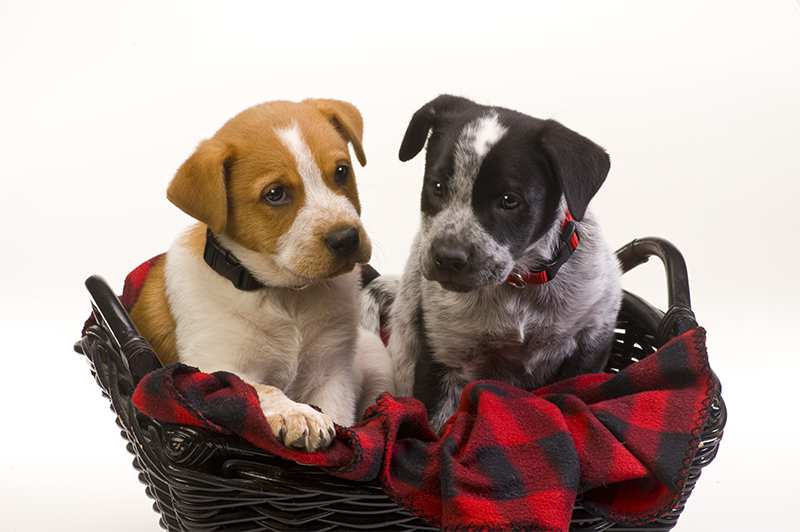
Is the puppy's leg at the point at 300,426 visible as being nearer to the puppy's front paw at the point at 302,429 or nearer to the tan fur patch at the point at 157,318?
the puppy's front paw at the point at 302,429

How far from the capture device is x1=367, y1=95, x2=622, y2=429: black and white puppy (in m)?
3.12

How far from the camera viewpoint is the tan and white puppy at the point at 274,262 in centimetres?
311

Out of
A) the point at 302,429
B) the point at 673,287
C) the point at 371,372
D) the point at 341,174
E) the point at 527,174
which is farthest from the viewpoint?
the point at 371,372

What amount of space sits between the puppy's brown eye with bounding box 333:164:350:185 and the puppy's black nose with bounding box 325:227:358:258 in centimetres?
22

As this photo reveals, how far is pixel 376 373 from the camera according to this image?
3934mm

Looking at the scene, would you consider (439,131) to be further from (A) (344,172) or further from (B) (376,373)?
(B) (376,373)

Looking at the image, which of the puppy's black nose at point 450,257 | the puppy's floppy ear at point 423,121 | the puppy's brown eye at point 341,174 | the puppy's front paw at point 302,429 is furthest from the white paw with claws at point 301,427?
the puppy's floppy ear at point 423,121

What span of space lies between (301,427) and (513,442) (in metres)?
0.64

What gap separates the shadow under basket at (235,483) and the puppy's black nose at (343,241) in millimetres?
627

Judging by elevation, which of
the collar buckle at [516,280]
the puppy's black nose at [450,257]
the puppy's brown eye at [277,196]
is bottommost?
the collar buckle at [516,280]

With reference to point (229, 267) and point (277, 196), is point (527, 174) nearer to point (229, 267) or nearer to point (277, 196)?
point (277, 196)

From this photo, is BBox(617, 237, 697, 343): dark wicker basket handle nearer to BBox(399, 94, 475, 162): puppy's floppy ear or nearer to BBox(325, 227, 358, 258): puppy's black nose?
BBox(399, 94, 475, 162): puppy's floppy ear

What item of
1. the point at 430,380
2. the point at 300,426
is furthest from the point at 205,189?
the point at 430,380

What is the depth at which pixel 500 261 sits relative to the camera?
3164 mm
